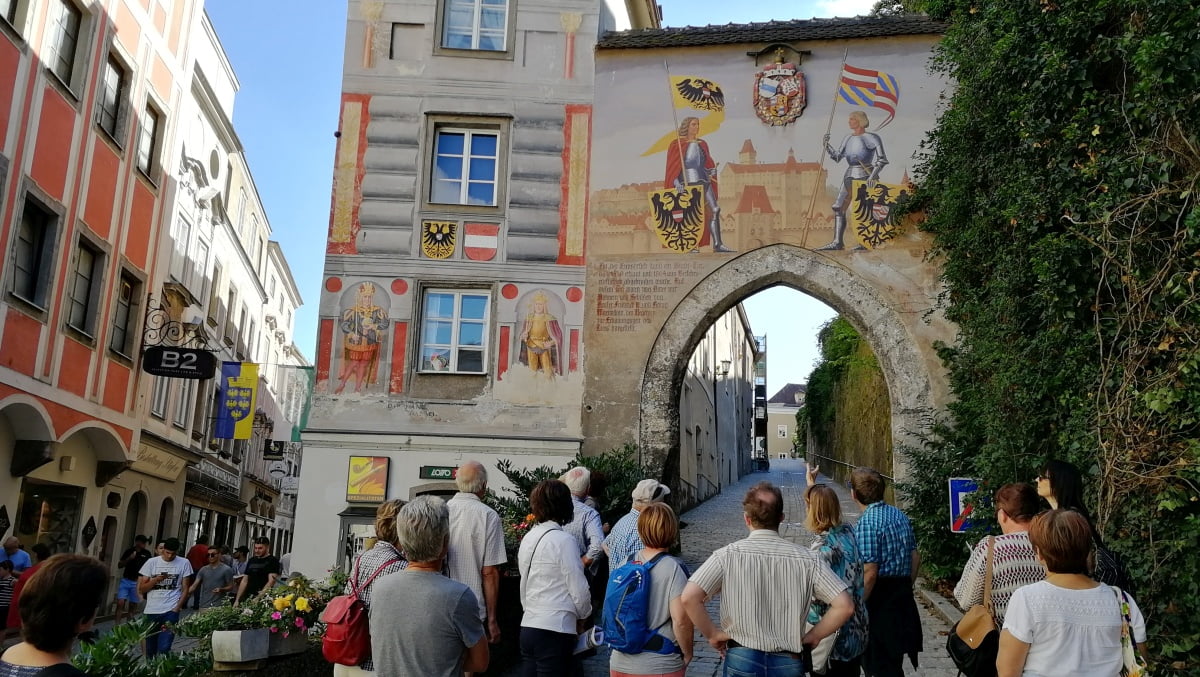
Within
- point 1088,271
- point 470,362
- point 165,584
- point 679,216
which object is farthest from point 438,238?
point 1088,271

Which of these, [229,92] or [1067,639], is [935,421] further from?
[229,92]

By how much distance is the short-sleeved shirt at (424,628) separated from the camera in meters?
3.88

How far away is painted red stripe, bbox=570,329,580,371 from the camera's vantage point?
14.5 meters

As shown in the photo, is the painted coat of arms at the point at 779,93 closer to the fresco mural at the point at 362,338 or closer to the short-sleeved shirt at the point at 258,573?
the fresco mural at the point at 362,338

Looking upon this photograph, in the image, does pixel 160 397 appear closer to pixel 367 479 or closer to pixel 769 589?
pixel 367 479

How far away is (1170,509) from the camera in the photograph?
778 cm

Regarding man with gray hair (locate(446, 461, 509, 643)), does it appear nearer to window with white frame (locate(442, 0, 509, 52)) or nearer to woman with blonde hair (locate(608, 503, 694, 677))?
woman with blonde hair (locate(608, 503, 694, 677))

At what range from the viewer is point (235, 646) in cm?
639

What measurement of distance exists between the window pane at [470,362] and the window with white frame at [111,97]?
22.9 ft

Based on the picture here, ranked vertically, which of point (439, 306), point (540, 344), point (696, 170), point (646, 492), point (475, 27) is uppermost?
point (475, 27)

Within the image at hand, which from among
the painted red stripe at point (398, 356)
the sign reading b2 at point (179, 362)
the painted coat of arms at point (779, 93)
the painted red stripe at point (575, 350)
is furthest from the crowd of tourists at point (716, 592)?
the sign reading b2 at point (179, 362)

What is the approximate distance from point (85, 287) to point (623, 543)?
1295cm

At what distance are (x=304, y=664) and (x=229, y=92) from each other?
24.0 m

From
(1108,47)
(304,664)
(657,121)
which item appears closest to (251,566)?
(304,664)
